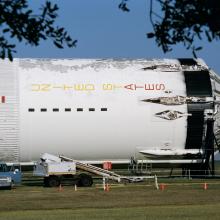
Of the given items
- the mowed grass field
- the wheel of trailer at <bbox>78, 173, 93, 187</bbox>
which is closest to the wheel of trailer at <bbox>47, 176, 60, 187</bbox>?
the mowed grass field

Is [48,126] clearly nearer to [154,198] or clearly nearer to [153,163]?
[153,163]

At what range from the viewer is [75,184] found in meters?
40.6

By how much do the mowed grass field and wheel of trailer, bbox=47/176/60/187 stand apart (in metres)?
0.64

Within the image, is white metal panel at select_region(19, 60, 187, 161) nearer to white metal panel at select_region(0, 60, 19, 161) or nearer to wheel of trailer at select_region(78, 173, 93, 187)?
white metal panel at select_region(0, 60, 19, 161)

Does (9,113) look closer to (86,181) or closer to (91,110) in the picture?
(91,110)

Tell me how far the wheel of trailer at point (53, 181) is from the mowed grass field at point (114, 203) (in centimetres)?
64

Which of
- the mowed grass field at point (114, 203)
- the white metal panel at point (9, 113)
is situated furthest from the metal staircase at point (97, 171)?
the white metal panel at point (9, 113)

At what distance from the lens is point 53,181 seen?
132 feet

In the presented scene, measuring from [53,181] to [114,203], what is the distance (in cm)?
1295

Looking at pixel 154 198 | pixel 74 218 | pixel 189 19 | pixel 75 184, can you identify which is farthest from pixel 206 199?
pixel 189 19

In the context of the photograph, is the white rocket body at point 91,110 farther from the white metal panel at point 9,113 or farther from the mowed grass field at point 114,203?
the mowed grass field at point 114,203

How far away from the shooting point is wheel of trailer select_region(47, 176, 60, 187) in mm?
40125

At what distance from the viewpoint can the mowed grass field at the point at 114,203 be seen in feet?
72.7

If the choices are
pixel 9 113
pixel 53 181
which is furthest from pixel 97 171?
pixel 9 113
